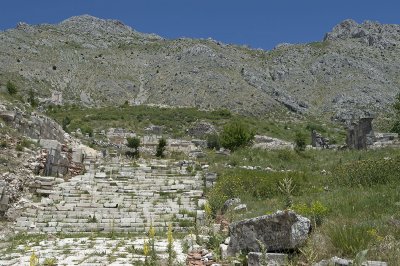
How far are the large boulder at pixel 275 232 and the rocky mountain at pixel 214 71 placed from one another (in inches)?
1939

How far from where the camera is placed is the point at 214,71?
6600 cm

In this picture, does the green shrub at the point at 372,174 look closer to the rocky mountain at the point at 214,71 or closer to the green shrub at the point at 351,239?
the green shrub at the point at 351,239

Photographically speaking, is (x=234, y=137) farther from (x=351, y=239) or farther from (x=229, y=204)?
(x=351, y=239)

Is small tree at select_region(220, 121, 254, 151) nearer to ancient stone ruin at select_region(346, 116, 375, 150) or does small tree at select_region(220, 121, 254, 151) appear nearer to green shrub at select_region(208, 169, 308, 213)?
ancient stone ruin at select_region(346, 116, 375, 150)

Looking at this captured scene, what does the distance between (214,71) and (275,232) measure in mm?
60333

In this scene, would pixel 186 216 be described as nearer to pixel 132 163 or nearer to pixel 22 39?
pixel 132 163

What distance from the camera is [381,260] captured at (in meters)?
5.30

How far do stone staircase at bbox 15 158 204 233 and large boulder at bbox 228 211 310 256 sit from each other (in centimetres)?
409

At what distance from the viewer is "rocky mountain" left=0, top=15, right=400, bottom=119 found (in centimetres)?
5994

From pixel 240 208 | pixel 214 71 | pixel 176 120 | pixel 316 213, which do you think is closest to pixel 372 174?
pixel 240 208

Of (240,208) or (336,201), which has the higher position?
(336,201)

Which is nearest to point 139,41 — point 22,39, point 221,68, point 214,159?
point 22,39

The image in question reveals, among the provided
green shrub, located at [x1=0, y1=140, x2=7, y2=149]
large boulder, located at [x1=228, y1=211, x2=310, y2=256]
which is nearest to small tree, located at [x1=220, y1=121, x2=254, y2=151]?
green shrub, located at [x1=0, y1=140, x2=7, y2=149]

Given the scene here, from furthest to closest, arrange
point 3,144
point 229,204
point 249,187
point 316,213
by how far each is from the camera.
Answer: point 3,144, point 249,187, point 229,204, point 316,213
